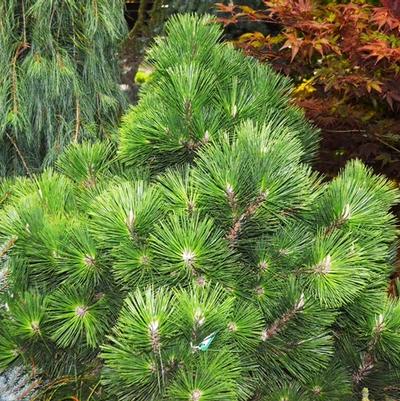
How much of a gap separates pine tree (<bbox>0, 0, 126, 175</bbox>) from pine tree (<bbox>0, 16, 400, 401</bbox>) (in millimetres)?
1543

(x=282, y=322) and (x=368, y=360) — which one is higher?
(x=282, y=322)

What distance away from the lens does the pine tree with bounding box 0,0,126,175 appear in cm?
349

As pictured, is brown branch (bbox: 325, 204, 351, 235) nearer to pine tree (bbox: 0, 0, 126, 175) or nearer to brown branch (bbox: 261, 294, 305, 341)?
brown branch (bbox: 261, 294, 305, 341)

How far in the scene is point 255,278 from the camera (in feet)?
5.93

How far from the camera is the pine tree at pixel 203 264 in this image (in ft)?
5.15

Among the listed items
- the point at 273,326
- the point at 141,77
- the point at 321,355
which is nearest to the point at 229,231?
the point at 273,326

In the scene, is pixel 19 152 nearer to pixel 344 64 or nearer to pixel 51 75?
pixel 51 75

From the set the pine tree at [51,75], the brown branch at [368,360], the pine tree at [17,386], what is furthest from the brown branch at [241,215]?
the pine tree at [51,75]

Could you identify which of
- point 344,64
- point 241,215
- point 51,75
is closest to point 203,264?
point 241,215

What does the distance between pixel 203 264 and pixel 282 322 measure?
0.30 m

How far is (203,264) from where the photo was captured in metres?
1.63

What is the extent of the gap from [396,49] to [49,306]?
1.67 metres

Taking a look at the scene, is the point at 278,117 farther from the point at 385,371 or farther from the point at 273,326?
the point at 385,371

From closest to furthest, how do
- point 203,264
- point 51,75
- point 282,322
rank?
point 203,264
point 282,322
point 51,75
